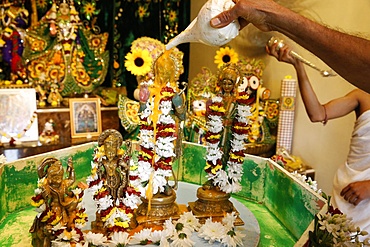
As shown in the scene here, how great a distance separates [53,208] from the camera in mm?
1103

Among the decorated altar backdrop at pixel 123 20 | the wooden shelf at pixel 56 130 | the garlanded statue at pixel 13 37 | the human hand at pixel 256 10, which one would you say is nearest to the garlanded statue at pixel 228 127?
the human hand at pixel 256 10

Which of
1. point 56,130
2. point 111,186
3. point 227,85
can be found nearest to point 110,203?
point 111,186

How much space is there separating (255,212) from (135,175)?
1.88 ft

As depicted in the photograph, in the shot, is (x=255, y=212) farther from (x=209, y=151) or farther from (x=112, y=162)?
(x=112, y=162)

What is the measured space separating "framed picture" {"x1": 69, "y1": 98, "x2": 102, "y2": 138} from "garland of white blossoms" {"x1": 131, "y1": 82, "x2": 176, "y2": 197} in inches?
70.6

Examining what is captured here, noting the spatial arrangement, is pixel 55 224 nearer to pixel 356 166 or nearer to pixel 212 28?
pixel 212 28

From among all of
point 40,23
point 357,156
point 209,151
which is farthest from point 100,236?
point 40,23

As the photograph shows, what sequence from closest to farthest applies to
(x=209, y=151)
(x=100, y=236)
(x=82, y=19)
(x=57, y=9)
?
(x=100, y=236) → (x=209, y=151) → (x=57, y=9) → (x=82, y=19)

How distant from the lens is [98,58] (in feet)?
11.9

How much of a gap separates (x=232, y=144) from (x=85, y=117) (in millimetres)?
1958

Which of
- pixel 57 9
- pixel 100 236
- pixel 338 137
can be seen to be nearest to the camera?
pixel 100 236

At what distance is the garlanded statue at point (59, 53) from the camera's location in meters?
3.24

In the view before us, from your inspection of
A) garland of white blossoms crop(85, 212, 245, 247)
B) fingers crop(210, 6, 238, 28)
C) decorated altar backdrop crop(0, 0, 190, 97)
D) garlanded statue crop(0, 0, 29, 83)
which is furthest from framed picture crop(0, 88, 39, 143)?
fingers crop(210, 6, 238, 28)

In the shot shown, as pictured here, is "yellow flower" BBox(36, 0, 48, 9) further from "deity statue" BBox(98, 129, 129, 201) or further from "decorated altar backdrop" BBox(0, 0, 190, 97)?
"deity statue" BBox(98, 129, 129, 201)
